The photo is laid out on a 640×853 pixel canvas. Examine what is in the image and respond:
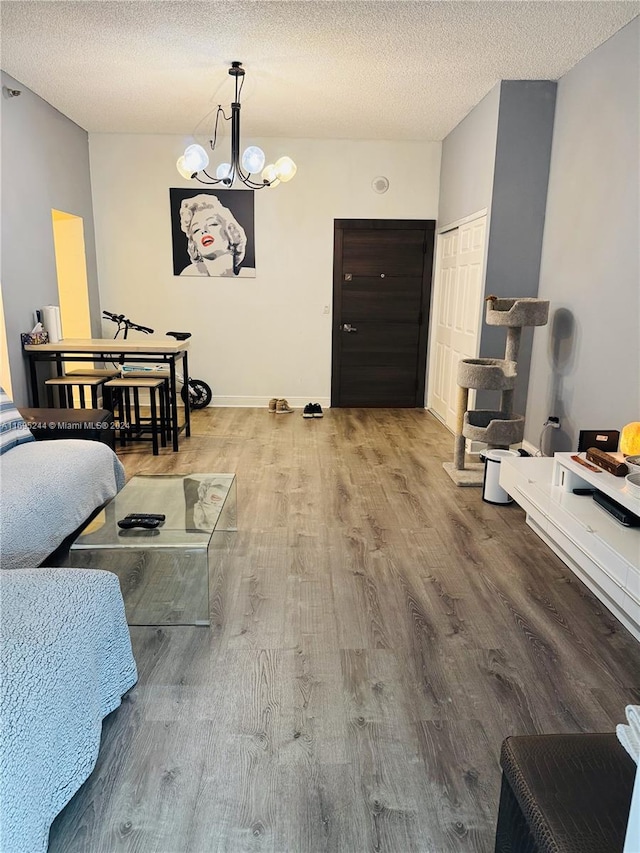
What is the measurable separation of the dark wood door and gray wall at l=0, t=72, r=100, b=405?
270 centimetres

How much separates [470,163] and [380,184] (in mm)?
1302

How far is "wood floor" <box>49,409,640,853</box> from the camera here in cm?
150

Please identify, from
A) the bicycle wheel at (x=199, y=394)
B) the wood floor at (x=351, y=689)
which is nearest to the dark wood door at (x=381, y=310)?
the bicycle wheel at (x=199, y=394)

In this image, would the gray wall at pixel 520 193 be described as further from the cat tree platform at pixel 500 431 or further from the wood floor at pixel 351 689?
the wood floor at pixel 351 689

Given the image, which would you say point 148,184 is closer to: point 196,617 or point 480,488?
point 480,488

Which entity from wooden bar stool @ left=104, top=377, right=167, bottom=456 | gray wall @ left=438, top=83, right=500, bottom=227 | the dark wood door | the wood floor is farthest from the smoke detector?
the wood floor

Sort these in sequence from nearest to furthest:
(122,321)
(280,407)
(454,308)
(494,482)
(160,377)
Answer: (494,482), (160,377), (454,308), (122,321), (280,407)

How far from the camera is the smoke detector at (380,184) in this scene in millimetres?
5984

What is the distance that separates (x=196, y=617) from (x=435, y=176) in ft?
17.2

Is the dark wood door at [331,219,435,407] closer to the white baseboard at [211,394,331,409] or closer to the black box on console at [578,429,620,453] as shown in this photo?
the white baseboard at [211,394,331,409]

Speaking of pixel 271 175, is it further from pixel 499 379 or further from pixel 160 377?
pixel 499 379

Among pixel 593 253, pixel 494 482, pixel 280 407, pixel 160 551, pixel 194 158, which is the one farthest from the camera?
pixel 280 407

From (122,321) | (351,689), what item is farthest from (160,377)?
(351,689)

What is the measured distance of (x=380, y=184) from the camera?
5992mm
